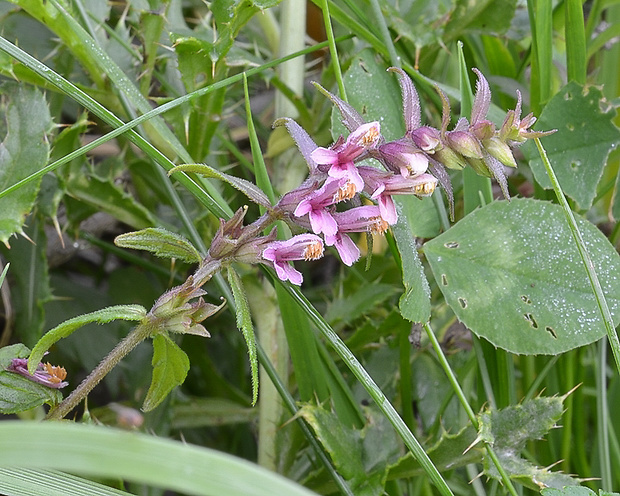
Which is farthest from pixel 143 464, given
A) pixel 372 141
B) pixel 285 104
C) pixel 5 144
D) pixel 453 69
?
pixel 453 69

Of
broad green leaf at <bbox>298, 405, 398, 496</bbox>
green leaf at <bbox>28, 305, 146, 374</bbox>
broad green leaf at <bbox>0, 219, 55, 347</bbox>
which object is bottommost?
broad green leaf at <bbox>298, 405, 398, 496</bbox>

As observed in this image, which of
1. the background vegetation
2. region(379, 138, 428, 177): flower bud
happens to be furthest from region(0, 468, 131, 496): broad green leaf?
region(379, 138, 428, 177): flower bud

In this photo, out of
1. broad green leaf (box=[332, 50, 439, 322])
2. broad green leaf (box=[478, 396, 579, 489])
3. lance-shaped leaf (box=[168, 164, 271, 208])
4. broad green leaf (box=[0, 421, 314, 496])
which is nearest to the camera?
broad green leaf (box=[0, 421, 314, 496])

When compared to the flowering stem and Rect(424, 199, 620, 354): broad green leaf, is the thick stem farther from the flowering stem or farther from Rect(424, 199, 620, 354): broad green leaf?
Rect(424, 199, 620, 354): broad green leaf

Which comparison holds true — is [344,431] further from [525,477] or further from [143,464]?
[143,464]

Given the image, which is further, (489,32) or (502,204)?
(489,32)

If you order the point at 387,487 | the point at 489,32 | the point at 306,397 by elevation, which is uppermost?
the point at 489,32
